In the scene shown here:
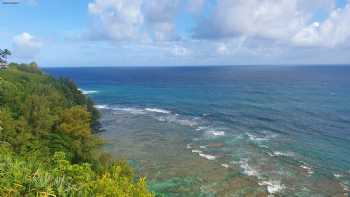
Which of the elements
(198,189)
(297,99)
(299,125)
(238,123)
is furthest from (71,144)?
(297,99)

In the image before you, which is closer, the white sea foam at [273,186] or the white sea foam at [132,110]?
the white sea foam at [273,186]

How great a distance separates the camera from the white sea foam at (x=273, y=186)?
128 feet

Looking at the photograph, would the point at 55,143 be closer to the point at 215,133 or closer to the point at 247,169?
the point at 247,169

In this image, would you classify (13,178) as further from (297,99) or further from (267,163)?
(297,99)

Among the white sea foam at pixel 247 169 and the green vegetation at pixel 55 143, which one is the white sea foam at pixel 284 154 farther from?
the green vegetation at pixel 55 143

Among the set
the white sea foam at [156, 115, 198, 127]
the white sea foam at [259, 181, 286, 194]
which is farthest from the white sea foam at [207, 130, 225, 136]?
the white sea foam at [259, 181, 286, 194]

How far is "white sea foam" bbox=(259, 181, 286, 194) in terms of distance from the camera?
39.1m

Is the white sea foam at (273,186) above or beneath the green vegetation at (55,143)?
beneath

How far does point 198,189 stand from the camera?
39.5 meters

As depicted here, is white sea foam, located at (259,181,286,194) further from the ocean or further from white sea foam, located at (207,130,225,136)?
white sea foam, located at (207,130,225,136)

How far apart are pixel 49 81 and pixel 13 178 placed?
69388 millimetres

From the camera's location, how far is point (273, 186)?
40156mm

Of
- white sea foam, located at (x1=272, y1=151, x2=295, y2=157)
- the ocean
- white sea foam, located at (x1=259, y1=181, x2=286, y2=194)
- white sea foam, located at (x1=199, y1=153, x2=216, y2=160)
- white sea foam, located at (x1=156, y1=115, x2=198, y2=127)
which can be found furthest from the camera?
white sea foam, located at (x1=156, y1=115, x2=198, y2=127)

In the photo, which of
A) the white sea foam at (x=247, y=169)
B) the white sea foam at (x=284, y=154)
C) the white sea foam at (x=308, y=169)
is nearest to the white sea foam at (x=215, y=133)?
the white sea foam at (x=284, y=154)
